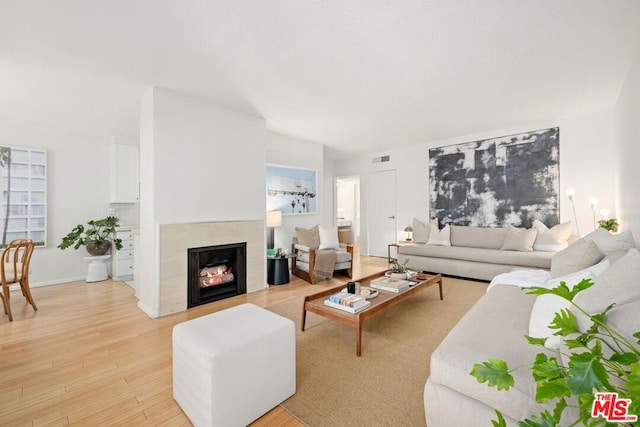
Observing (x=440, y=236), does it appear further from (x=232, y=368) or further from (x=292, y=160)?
(x=232, y=368)

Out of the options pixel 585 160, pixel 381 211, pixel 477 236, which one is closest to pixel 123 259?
pixel 381 211

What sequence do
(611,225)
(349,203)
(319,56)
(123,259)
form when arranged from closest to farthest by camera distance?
(319,56)
(611,225)
(123,259)
(349,203)

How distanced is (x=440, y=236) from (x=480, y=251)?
2.71ft

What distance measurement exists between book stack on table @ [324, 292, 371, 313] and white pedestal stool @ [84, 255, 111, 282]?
424cm

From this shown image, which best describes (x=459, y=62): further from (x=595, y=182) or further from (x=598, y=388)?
(x=595, y=182)

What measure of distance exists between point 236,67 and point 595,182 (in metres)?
5.24

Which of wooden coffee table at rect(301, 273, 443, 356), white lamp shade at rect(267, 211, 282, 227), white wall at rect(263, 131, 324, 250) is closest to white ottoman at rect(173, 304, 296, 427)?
wooden coffee table at rect(301, 273, 443, 356)

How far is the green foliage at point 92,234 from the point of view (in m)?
4.36

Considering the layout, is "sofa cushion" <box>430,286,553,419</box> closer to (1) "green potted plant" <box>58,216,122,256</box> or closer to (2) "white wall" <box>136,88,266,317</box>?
(2) "white wall" <box>136,88,266,317</box>

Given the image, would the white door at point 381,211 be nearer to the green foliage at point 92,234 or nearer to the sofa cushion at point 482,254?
the sofa cushion at point 482,254

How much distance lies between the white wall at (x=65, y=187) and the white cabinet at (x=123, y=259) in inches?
23.0

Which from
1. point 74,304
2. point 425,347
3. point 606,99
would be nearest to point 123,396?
point 425,347

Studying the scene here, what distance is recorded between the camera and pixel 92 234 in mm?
4590

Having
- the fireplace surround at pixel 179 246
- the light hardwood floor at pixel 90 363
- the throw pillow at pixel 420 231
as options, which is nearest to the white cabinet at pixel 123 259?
the light hardwood floor at pixel 90 363
